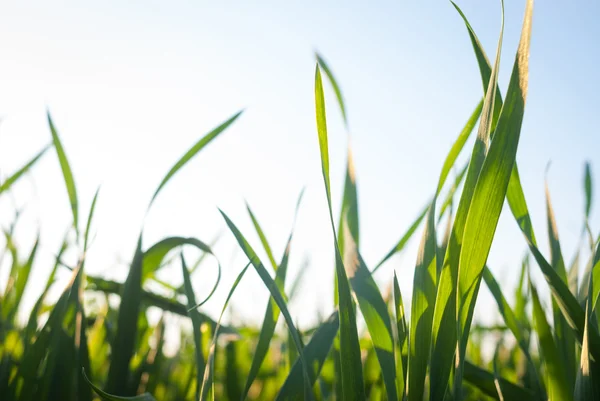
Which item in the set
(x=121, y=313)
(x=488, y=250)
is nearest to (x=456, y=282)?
(x=488, y=250)

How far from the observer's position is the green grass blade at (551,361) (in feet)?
1.46

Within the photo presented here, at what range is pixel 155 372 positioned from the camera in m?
0.70

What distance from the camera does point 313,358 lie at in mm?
497

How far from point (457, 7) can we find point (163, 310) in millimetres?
604

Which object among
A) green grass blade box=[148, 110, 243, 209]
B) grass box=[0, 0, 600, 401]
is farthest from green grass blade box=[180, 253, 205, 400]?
green grass blade box=[148, 110, 243, 209]

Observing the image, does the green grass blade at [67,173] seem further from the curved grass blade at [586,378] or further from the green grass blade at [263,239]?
the curved grass blade at [586,378]

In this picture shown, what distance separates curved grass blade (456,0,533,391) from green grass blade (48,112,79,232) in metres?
0.48

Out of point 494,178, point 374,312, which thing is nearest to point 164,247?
point 374,312

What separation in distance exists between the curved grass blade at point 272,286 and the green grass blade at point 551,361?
21 centimetres

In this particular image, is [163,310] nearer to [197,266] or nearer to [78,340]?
[197,266]

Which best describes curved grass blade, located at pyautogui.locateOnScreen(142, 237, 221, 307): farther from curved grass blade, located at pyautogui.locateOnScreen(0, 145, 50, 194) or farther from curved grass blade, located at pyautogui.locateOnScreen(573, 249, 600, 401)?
curved grass blade, located at pyautogui.locateOnScreen(573, 249, 600, 401)

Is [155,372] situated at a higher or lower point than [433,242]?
lower

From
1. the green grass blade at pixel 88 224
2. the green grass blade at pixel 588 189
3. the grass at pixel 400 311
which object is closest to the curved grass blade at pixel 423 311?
the grass at pixel 400 311

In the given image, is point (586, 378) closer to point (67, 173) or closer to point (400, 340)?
point (400, 340)
